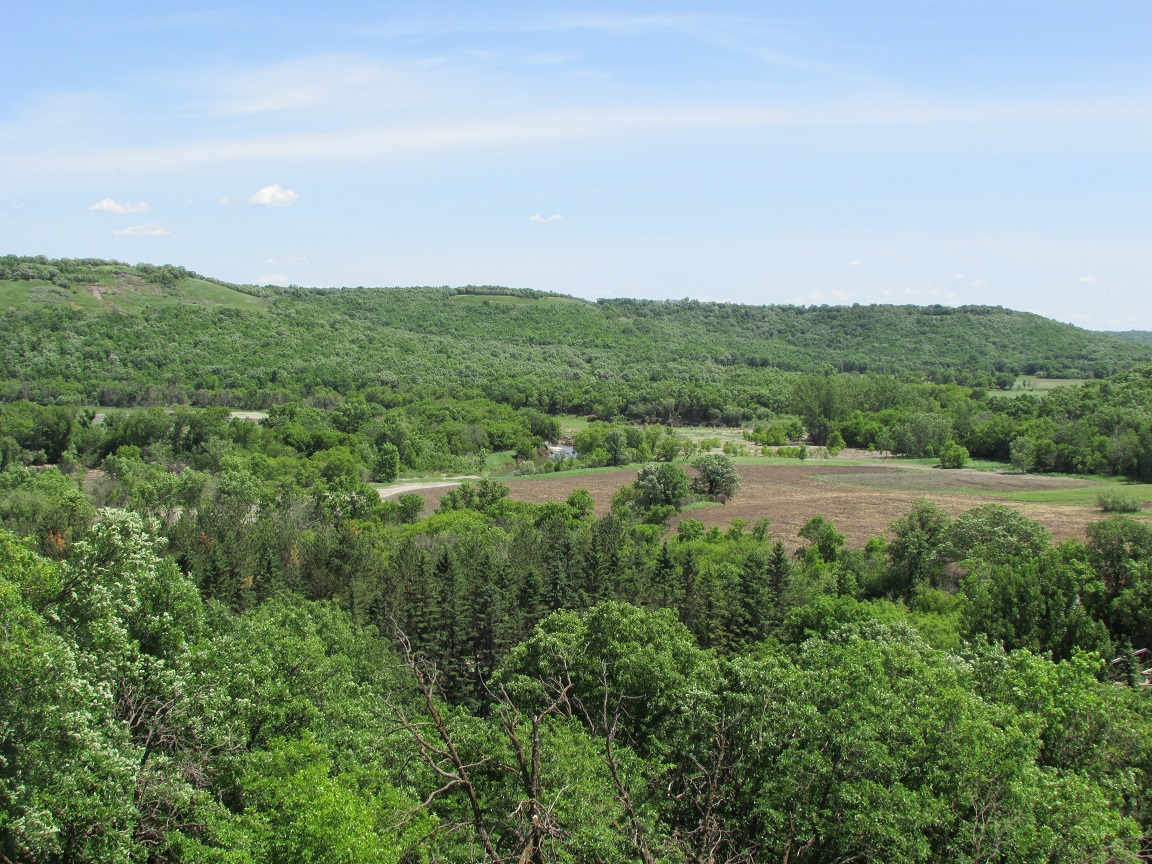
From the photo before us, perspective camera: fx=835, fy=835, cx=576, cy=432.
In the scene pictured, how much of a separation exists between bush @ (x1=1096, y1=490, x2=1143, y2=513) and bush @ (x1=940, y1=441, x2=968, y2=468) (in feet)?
119

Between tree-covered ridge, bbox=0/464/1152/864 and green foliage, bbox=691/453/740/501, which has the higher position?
tree-covered ridge, bbox=0/464/1152/864

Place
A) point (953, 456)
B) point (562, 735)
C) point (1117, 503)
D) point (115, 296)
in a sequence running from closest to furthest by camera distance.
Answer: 1. point (562, 735)
2. point (1117, 503)
3. point (953, 456)
4. point (115, 296)

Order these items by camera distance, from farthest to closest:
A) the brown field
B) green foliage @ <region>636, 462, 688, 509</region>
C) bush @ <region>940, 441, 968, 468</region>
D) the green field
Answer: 1. the green field
2. bush @ <region>940, 441, 968, 468</region>
3. green foliage @ <region>636, 462, 688, 509</region>
4. the brown field

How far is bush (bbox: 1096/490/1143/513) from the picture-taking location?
227 feet

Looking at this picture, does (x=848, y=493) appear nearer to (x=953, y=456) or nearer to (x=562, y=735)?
(x=953, y=456)

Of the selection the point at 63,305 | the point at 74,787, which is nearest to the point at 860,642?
the point at 74,787

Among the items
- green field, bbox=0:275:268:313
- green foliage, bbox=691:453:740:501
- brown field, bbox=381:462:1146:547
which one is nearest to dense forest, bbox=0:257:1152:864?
green foliage, bbox=691:453:740:501

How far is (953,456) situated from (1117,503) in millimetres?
40518

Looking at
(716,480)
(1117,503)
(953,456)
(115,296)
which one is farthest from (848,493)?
(115,296)

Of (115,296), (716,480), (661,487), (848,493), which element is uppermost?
(115,296)

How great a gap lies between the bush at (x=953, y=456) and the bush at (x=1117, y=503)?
36279mm

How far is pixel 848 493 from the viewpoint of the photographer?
88.4 metres

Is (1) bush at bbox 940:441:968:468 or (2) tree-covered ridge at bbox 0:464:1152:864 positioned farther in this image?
(1) bush at bbox 940:441:968:468

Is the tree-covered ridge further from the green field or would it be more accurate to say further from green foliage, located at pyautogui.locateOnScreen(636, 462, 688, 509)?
the green field
